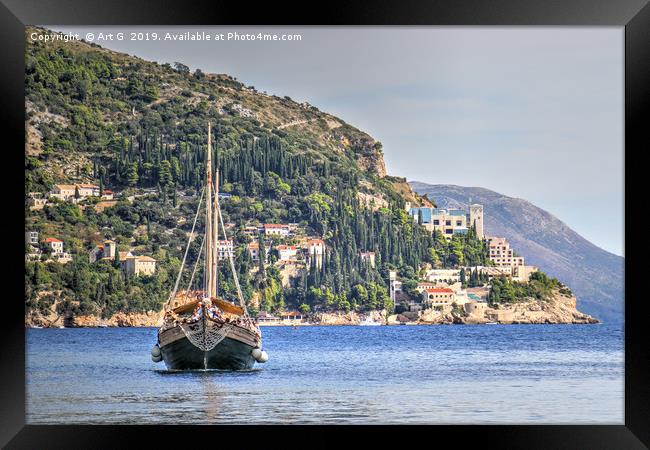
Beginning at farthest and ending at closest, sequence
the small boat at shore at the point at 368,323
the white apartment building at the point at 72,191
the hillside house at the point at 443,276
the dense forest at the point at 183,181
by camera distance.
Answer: the hillside house at the point at 443,276
the small boat at shore at the point at 368,323
the white apartment building at the point at 72,191
the dense forest at the point at 183,181

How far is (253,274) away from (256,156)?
11545mm

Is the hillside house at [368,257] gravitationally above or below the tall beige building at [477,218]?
below

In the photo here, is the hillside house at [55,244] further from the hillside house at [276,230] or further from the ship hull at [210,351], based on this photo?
the ship hull at [210,351]

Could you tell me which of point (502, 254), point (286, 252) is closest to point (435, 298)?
point (286, 252)

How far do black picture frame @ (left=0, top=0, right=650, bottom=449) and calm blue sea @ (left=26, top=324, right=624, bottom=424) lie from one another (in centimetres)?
429

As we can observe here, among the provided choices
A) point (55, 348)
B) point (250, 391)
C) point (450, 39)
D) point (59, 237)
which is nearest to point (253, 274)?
point (59, 237)

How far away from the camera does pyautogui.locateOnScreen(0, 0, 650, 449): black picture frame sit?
26.7 ft

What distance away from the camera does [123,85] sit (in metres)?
74.8

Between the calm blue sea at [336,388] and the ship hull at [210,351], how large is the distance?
0.28m

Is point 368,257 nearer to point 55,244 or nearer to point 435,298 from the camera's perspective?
point 435,298

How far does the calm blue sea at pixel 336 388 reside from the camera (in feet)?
46.1

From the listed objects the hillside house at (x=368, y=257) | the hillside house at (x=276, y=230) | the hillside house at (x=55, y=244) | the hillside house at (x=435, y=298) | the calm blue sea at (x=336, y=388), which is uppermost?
the hillside house at (x=276, y=230)

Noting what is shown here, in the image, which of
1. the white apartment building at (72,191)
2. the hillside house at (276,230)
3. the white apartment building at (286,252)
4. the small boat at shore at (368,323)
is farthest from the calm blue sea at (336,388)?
the hillside house at (276,230)
